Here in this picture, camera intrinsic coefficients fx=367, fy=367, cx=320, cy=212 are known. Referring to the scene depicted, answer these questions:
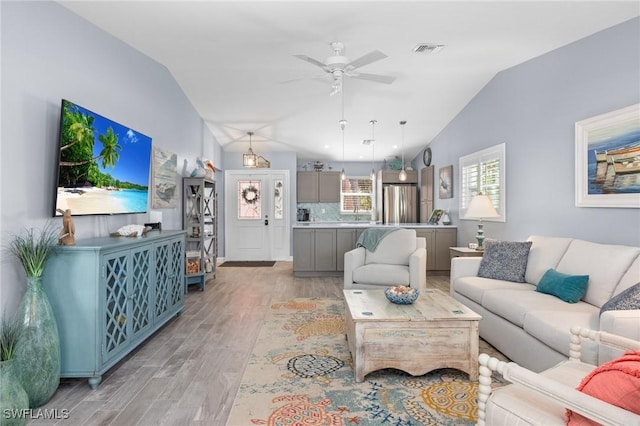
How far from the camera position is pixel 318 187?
8312 mm

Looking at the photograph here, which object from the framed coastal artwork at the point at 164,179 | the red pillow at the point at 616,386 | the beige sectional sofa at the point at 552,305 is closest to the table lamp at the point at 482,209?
the beige sectional sofa at the point at 552,305

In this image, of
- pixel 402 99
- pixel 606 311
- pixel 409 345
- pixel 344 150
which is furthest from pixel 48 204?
pixel 344 150

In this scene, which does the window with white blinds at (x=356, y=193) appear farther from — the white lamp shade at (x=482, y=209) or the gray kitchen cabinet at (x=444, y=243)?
the white lamp shade at (x=482, y=209)

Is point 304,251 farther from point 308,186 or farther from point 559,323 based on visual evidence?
point 559,323

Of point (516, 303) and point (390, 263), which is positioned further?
point (390, 263)

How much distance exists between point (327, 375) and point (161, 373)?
3.97 ft

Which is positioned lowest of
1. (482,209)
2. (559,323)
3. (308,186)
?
(559,323)

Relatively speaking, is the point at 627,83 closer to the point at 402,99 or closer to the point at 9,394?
the point at 402,99

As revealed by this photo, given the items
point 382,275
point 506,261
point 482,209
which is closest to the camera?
point 506,261

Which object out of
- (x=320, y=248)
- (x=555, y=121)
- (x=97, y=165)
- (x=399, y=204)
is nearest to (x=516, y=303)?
(x=555, y=121)

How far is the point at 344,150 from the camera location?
7.96 m

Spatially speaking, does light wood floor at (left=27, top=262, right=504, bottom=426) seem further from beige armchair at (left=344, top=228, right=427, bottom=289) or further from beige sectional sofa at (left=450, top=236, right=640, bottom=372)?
beige sectional sofa at (left=450, top=236, right=640, bottom=372)

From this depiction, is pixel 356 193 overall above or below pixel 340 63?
below

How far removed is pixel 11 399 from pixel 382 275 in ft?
11.5
